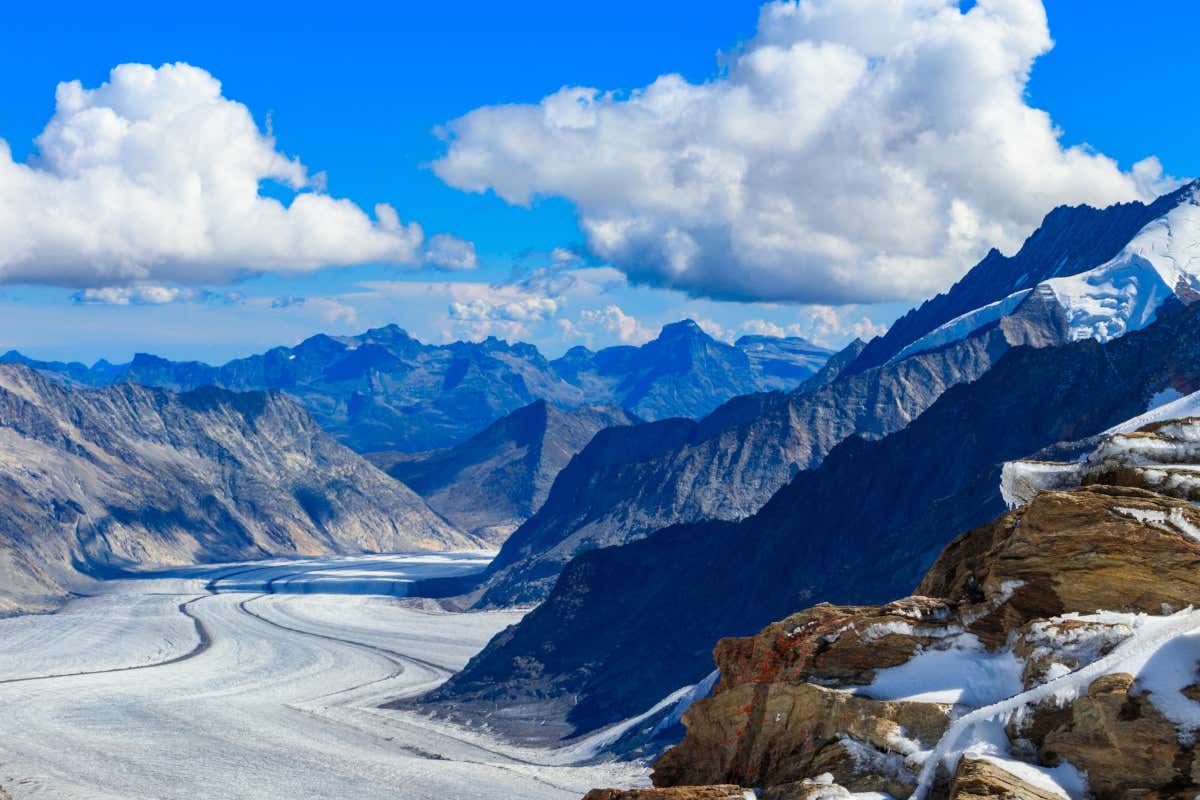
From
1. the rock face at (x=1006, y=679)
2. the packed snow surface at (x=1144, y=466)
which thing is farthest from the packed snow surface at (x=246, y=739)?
the rock face at (x=1006, y=679)

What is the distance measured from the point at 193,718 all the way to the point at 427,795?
47.1 meters

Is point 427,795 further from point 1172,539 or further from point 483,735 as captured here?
point 1172,539

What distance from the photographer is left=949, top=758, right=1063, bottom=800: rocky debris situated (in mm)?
15875

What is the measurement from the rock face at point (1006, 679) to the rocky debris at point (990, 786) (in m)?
0.03

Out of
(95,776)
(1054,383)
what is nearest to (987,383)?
(1054,383)

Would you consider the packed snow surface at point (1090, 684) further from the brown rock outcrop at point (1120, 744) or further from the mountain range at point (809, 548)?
the mountain range at point (809, 548)

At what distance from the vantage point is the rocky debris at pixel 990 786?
15.9m

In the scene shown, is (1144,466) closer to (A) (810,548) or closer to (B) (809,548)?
(A) (810,548)

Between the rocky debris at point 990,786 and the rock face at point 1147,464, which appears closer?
the rocky debris at point 990,786

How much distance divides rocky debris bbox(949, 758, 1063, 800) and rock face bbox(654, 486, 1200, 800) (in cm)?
3

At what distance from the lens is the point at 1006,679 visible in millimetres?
19906

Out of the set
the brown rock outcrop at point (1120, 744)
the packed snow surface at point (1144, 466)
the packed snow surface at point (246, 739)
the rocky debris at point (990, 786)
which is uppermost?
the packed snow surface at point (1144, 466)

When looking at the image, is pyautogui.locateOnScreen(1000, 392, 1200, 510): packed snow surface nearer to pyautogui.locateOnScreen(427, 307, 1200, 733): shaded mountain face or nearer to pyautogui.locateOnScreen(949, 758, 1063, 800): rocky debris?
pyautogui.locateOnScreen(949, 758, 1063, 800): rocky debris

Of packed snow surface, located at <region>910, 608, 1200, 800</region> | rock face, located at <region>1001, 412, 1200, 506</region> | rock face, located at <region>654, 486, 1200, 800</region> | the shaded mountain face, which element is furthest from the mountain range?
packed snow surface, located at <region>910, 608, 1200, 800</region>
